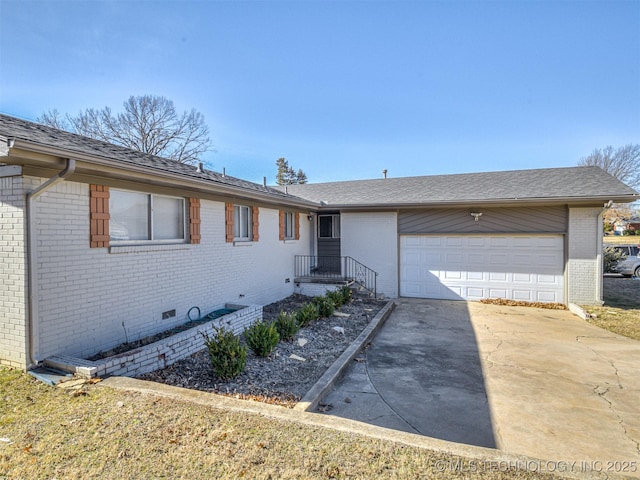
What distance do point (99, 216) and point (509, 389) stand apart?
644cm

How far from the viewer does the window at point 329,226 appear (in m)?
12.9

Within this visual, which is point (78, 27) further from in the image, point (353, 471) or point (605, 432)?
point (605, 432)

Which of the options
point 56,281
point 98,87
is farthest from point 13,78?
point 56,281

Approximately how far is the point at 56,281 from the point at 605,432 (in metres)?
6.83

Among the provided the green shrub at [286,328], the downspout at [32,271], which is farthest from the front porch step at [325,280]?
the downspout at [32,271]

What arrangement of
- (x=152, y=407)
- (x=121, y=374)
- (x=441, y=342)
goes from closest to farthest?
(x=152, y=407), (x=121, y=374), (x=441, y=342)

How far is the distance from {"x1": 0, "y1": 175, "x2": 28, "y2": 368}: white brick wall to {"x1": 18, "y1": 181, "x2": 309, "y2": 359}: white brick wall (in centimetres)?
18

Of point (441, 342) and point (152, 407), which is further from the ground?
point (152, 407)

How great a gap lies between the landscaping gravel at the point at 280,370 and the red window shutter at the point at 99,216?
6.81ft

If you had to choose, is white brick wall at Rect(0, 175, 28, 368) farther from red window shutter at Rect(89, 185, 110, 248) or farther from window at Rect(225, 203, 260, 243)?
window at Rect(225, 203, 260, 243)

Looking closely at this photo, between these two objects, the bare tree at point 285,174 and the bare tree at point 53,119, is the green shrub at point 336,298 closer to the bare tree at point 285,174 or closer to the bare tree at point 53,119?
the bare tree at point 53,119

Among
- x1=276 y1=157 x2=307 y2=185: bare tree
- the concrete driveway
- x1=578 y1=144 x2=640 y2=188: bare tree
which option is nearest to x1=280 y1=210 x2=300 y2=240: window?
the concrete driveway

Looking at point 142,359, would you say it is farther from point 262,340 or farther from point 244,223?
point 244,223

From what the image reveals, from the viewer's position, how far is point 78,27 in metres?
11.3
